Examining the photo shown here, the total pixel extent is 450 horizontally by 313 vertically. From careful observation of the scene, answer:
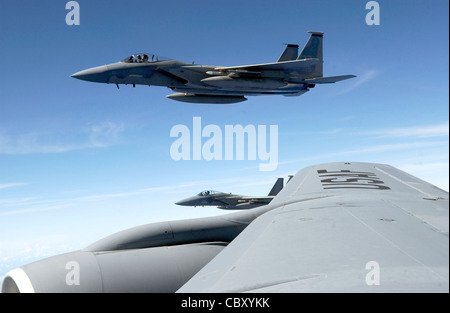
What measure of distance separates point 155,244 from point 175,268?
3.43ft

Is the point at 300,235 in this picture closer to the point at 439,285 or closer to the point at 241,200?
the point at 439,285

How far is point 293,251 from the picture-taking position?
3.02 meters

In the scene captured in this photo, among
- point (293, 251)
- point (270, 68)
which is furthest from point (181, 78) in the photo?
point (293, 251)

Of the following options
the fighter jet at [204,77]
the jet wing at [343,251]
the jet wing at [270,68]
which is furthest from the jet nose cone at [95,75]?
the jet wing at [343,251]

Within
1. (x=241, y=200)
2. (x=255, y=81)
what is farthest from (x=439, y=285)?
(x=241, y=200)

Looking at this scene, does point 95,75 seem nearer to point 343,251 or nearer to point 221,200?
point 221,200

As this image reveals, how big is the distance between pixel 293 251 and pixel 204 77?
80.5 ft

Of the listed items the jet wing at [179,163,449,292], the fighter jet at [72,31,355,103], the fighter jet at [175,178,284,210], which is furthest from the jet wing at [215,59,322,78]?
the jet wing at [179,163,449,292]

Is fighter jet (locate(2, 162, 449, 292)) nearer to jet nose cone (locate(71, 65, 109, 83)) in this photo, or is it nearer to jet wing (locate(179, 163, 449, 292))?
jet wing (locate(179, 163, 449, 292))

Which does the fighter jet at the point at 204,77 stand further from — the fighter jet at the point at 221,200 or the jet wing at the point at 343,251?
the jet wing at the point at 343,251

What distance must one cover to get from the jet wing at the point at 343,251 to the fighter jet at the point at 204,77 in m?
20.9

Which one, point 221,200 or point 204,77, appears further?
point 221,200

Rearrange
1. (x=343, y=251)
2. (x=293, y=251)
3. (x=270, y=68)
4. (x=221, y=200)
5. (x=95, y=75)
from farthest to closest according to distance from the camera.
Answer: (x=221, y=200)
(x=270, y=68)
(x=95, y=75)
(x=293, y=251)
(x=343, y=251)
